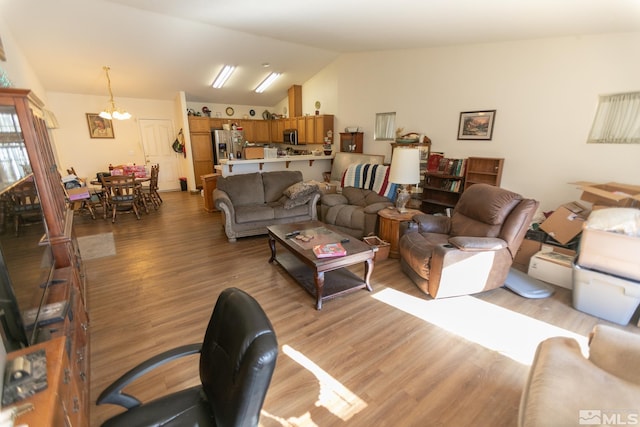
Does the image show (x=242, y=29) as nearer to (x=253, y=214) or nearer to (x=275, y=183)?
(x=275, y=183)

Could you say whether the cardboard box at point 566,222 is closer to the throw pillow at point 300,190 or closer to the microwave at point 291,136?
the throw pillow at point 300,190

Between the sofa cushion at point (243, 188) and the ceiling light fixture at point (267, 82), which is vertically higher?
the ceiling light fixture at point (267, 82)

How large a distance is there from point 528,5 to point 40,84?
8114 mm

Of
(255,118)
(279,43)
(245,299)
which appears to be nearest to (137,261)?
(245,299)

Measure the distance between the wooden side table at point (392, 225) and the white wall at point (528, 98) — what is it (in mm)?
1762

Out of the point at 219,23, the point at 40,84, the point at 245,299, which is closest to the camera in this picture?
the point at 245,299

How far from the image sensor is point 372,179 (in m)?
4.53

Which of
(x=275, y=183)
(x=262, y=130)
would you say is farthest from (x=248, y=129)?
(x=275, y=183)

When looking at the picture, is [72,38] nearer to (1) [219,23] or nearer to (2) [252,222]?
(1) [219,23]

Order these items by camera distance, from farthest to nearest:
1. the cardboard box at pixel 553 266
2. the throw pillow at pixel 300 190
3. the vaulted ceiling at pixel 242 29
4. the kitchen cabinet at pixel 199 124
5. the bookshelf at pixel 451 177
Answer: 1. the kitchen cabinet at pixel 199 124
2. the throw pillow at pixel 300 190
3. the bookshelf at pixel 451 177
4. the vaulted ceiling at pixel 242 29
5. the cardboard box at pixel 553 266

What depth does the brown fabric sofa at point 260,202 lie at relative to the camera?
4.02 meters

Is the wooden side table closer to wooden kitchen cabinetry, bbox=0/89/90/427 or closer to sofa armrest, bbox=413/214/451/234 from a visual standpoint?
sofa armrest, bbox=413/214/451/234

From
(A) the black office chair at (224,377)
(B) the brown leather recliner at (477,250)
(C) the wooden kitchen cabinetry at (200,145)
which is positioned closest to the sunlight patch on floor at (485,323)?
(B) the brown leather recliner at (477,250)

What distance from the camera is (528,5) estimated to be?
267 centimetres
